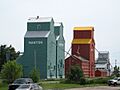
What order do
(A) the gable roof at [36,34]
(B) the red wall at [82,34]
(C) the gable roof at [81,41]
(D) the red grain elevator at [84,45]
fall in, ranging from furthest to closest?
(B) the red wall at [82,34], (C) the gable roof at [81,41], (D) the red grain elevator at [84,45], (A) the gable roof at [36,34]

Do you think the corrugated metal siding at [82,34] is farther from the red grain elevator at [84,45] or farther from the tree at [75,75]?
the tree at [75,75]

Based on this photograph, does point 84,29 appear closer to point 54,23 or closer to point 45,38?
point 54,23

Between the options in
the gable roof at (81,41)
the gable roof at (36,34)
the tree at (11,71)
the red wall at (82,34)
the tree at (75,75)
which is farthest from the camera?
the red wall at (82,34)

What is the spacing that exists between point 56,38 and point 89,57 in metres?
18.5

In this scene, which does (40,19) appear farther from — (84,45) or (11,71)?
(11,71)

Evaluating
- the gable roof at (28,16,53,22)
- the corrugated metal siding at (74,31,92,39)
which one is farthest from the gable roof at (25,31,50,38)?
the corrugated metal siding at (74,31,92,39)

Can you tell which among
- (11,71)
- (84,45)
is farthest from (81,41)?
(11,71)

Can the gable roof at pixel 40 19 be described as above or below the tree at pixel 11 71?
above

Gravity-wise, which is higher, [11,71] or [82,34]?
[82,34]

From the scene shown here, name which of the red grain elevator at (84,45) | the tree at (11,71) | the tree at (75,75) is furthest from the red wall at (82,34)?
the tree at (11,71)

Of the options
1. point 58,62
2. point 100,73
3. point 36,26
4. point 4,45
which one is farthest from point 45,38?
point 100,73

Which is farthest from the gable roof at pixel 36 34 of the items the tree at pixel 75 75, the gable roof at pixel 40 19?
the tree at pixel 75 75

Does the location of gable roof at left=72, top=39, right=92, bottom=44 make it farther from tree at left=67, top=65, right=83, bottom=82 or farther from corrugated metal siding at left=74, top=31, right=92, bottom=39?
tree at left=67, top=65, right=83, bottom=82

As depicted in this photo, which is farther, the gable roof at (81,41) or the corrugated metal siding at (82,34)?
the corrugated metal siding at (82,34)
